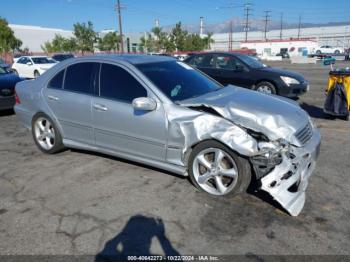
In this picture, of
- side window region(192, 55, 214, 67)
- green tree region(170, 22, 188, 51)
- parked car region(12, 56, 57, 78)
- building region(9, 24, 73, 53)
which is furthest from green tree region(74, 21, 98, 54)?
side window region(192, 55, 214, 67)

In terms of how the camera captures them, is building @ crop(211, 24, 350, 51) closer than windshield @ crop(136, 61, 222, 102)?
No

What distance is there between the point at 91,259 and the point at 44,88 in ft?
10.8

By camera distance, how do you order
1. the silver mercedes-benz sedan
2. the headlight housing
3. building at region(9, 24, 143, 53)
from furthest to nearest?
building at region(9, 24, 143, 53) < the headlight housing < the silver mercedes-benz sedan

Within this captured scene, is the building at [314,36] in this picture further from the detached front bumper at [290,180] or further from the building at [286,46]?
the detached front bumper at [290,180]

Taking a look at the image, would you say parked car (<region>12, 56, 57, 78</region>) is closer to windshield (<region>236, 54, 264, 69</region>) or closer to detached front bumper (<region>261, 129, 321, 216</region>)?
windshield (<region>236, 54, 264, 69</region>)

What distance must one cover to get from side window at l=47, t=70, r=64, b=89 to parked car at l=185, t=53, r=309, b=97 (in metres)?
6.17

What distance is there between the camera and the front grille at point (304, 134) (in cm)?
346

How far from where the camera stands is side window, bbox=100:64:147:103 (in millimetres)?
4082

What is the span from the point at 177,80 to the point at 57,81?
1.97m

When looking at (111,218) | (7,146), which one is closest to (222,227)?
(111,218)

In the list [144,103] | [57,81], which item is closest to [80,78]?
[57,81]

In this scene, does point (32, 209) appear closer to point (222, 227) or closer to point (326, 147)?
point (222, 227)

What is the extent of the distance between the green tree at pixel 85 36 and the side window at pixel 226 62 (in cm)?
4661

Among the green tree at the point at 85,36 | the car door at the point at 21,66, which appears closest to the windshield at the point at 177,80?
the car door at the point at 21,66
